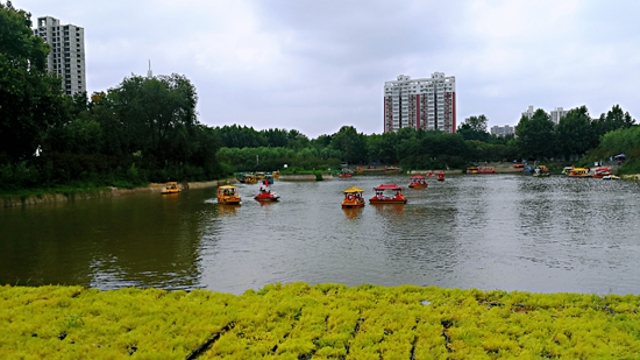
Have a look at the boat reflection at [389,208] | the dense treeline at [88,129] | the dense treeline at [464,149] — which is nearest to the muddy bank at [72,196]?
the dense treeline at [88,129]

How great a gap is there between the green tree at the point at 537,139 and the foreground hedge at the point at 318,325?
4290 inches

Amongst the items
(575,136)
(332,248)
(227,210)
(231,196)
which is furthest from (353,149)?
(332,248)

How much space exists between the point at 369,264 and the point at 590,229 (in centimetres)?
1279

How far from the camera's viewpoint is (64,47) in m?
111

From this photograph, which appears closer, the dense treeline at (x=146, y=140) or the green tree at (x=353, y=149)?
the dense treeline at (x=146, y=140)

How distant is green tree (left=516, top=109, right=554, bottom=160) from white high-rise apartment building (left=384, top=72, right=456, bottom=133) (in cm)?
6538

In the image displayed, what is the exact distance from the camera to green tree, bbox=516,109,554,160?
109562mm

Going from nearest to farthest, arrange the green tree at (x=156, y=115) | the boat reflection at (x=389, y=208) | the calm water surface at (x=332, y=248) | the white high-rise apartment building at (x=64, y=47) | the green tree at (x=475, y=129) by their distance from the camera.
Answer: the calm water surface at (x=332, y=248)
the boat reflection at (x=389, y=208)
the green tree at (x=156, y=115)
the white high-rise apartment building at (x=64, y=47)
the green tree at (x=475, y=129)

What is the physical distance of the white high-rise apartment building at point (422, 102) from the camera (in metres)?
178

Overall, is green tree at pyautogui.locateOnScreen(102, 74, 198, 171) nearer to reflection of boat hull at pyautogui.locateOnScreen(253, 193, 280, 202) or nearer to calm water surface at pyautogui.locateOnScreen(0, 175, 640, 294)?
reflection of boat hull at pyautogui.locateOnScreen(253, 193, 280, 202)

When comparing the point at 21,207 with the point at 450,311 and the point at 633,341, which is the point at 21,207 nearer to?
the point at 450,311

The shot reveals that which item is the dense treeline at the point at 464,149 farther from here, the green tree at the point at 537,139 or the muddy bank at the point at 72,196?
the muddy bank at the point at 72,196

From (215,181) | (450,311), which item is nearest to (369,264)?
(450,311)

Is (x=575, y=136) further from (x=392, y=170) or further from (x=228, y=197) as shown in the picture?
(x=228, y=197)
